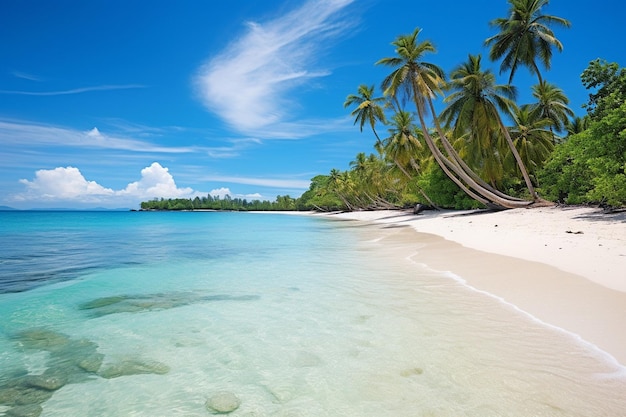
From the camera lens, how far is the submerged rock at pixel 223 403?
2587 millimetres

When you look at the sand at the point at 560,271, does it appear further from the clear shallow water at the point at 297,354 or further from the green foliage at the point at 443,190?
the green foliage at the point at 443,190

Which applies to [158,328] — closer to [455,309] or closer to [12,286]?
[455,309]

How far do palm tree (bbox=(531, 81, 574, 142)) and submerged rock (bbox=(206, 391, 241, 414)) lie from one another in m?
32.9

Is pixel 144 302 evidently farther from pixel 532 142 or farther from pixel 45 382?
pixel 532 142

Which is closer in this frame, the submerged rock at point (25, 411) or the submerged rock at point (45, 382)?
the submerged rock at point (25, 411)

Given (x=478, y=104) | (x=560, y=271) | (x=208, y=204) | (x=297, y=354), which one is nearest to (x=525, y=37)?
(x=478, y=104)

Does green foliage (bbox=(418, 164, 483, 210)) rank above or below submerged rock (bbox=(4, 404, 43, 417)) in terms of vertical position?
above

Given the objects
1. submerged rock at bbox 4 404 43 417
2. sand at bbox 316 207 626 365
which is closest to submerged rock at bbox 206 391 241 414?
submerged rock at bbox 4 404 43 417

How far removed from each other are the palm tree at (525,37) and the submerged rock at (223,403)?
25765 millimetres

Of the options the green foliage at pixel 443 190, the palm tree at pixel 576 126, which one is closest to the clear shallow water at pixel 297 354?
the green foliage at pixel 443 190

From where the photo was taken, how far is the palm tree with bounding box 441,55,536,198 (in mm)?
21203

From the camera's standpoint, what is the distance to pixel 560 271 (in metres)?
6.55

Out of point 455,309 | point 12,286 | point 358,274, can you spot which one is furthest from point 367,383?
point 12,286

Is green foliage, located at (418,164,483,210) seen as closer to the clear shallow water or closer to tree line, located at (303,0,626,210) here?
tree line, located at (303,0,626,210)
